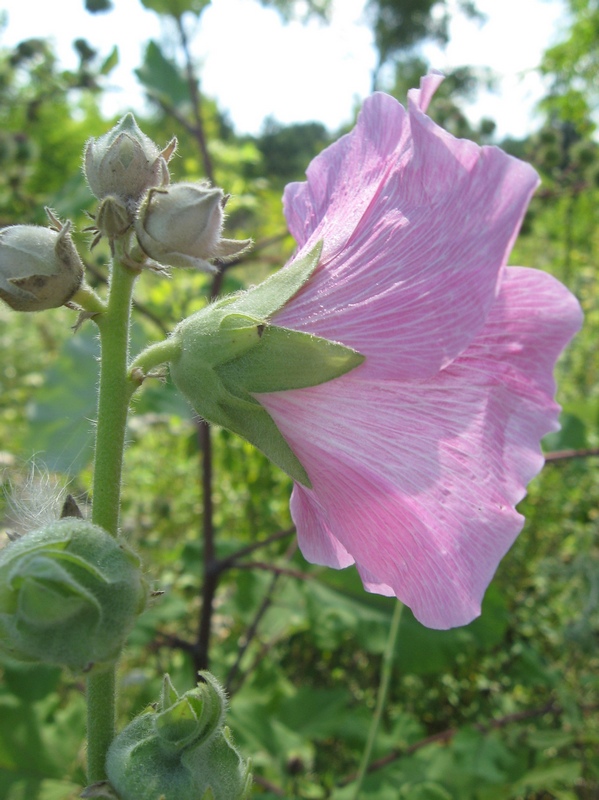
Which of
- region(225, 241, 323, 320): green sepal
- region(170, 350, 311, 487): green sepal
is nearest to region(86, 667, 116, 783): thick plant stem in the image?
region(170, 350, 311, 487): green sepal

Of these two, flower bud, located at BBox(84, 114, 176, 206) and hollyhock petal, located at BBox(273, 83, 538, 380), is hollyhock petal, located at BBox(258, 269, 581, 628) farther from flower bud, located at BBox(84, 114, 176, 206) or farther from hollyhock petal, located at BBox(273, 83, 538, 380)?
flower bud, located at BBox(84, 114, 176, 206)

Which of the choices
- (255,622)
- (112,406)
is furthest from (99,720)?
(255,622)

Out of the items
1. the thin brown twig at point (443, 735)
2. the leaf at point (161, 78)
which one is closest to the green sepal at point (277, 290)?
the thin brown twig at point (443, 735)

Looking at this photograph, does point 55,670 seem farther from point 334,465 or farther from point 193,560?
point 334,465

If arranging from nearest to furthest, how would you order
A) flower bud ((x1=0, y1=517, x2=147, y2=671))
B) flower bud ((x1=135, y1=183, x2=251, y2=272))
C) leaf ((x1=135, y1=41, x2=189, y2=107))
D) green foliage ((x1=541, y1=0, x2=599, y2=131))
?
flower bud ((x1=0, y1=517, x2=147, y2=671)), flower bud ((x1=135, y1=183, x2=251, y2=272)), leaf ((x1=135, y1=41, x2=189, y2=107)), green foliage ((x1=541, y1=0, x2=599, y2=131))


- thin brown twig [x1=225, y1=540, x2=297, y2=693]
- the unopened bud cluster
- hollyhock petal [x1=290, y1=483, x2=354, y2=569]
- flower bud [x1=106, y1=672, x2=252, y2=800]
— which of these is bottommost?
thin brown twig [x1=225, y1=540, x2=297, y2=693]

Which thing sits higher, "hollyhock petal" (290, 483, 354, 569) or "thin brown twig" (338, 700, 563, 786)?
"hollyhock petal" (290, 483, 354, 569)

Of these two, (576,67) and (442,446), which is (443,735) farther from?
(576,67)
